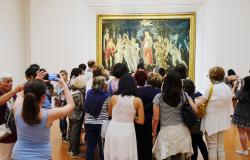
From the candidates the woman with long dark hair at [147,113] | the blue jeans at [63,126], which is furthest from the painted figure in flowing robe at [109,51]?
the woman with long dark hair at [147,113]

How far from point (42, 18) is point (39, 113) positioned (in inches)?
465

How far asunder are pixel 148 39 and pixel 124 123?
10486 millimetres

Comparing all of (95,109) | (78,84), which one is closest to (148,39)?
(78,84)

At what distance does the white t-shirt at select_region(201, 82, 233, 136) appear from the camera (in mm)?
5637

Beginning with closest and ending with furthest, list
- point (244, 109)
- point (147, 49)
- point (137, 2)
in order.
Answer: point (244, 109), point (137, 2), point (147, 49)

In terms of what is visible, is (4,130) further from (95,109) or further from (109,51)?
(109,51)

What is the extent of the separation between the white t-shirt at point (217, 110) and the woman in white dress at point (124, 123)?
4.51ft

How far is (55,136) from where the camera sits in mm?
9305

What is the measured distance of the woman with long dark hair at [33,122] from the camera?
10.5 feet

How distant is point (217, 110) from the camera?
18.7ft

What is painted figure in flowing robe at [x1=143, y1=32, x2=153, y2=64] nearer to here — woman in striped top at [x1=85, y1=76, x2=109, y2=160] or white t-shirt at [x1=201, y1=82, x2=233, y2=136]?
woman in striped top at [x1=85, y1=76, x2=109, y2=160]

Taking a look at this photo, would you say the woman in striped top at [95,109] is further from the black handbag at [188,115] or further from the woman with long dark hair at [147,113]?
the black handbag at [188,115]

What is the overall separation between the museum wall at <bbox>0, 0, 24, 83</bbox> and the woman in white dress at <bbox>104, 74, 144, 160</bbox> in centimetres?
933

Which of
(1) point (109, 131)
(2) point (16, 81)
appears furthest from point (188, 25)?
(1) point (109, 131)
